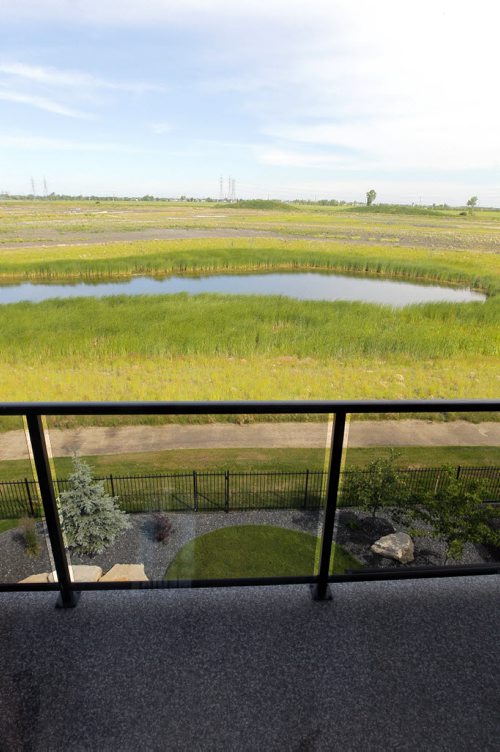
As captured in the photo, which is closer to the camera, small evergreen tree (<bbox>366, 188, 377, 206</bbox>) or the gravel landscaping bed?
the gravel landscaping bed

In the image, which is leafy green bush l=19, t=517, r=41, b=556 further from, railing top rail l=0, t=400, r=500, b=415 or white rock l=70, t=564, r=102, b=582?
railing top rail l=0, t=400, r=500, b=415

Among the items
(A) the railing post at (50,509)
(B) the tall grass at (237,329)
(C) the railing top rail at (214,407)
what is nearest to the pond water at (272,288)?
(B) the tall grass at (237,329)

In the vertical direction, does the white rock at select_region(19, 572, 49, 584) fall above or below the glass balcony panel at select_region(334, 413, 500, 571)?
below

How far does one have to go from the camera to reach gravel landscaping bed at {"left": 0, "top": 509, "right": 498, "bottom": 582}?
175 cm

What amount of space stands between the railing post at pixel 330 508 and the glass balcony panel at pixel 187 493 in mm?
29

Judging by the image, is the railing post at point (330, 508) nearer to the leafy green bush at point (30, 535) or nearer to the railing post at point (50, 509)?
the railing post at point (50, 509)

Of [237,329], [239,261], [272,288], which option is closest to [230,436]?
[237,329]

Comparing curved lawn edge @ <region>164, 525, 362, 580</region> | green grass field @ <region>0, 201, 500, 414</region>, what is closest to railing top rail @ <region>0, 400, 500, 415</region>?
curved lawn edge @ <region>164, 525, 362, 580</region>

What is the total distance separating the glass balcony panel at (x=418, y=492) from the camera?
1.74 metres

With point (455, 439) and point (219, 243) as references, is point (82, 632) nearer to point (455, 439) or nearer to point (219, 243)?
point (455, 439)

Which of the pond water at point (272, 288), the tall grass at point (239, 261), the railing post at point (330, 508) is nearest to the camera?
the railing post at point (330, 508)

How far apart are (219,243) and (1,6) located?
38.6 meters

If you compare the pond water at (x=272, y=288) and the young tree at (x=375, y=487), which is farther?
the pond water at (x=272, y=288)

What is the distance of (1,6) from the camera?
25.4ft
